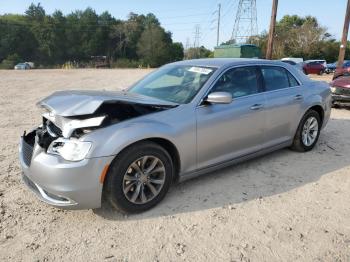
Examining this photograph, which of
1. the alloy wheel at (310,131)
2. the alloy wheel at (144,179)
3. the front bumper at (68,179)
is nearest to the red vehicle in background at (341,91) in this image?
the alloy wheel at (310,131)

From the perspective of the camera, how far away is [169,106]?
385cm

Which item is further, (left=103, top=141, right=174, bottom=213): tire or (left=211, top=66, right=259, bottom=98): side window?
(left=211, top=66, right=259, bottom=98): side window

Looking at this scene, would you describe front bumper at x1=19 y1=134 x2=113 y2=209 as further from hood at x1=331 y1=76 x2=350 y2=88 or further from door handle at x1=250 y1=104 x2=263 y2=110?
hood at x1=331 y1=76 x2=350 y2=88

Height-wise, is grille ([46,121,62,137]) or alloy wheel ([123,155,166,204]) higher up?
grille ([46,121,62,137])

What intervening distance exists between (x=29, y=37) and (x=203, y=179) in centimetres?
8171

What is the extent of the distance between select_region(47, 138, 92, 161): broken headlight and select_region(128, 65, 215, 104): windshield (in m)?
1.31

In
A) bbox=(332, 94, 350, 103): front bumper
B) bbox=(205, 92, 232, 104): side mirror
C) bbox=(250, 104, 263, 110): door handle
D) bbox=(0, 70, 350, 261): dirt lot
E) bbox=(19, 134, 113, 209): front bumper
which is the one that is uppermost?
bbox=(205, 92, 232, 104): side mirror

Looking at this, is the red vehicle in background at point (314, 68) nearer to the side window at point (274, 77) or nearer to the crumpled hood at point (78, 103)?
the side window at point (274, 77)

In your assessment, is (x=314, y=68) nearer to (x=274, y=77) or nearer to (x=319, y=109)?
(x=319, y=109)

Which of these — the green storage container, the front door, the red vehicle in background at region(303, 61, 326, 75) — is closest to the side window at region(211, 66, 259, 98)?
the front door

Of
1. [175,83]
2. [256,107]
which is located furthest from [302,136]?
[175,83]

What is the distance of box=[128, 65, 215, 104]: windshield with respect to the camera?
4168mm

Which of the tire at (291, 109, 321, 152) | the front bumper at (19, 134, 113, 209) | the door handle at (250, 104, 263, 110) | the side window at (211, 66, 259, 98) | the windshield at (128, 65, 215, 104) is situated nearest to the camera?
the front bumper at (19, 134, 113, 209)

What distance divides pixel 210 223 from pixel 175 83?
193cm
